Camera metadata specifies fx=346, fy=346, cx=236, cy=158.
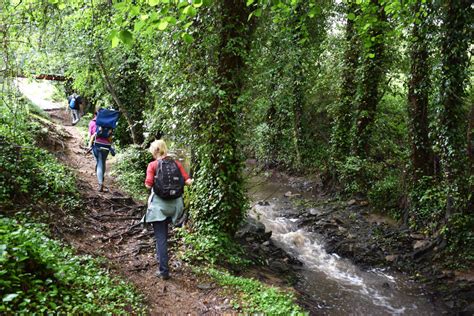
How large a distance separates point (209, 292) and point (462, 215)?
7.00m

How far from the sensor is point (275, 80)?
Result: 490 inches

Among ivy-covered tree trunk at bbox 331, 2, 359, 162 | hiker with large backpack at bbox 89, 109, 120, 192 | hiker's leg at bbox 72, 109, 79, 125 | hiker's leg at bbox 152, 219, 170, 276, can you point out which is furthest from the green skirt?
hiker's leg at bbox 72, 109, 79, 125

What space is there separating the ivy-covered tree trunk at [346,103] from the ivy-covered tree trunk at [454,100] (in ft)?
17.7

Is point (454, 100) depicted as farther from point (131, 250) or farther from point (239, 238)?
point (131, 250)

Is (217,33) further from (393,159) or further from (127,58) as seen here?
(393,159)

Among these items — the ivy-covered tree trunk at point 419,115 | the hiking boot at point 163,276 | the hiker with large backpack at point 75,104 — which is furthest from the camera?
the hiker with large backpack at point 75,104

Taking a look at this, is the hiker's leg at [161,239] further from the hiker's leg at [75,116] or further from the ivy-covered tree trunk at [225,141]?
the hiker's leg at [75,116]

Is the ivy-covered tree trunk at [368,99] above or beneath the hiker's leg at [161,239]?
above

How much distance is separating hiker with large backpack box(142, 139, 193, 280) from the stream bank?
334 cm

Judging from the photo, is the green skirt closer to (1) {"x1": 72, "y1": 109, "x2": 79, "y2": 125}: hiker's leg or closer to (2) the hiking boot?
(2) the hiking boot

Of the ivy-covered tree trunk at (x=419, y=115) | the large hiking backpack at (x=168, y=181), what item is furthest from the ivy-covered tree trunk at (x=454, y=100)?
the large hiking backpack at (x=168, y=181)

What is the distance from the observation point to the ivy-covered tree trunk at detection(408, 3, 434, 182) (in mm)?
10562

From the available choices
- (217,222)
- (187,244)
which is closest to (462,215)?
(217,222)

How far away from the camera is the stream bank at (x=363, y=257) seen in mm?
7770
